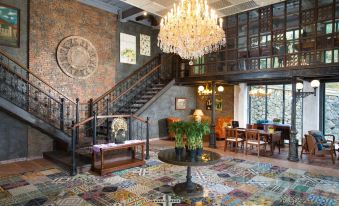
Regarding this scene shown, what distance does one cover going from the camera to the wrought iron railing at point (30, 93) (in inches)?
239

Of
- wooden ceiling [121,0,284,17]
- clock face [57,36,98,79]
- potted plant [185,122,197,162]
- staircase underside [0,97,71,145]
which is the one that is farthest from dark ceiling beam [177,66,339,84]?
staircase underside [0,97,71,145]

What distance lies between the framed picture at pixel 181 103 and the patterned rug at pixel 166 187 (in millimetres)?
4902

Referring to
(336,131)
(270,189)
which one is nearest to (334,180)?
(270,189)

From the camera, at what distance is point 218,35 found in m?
5.06

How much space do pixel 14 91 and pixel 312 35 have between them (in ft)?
27.3

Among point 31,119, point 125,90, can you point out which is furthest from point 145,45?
point 31,119

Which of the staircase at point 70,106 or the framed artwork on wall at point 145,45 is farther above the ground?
the framed artwork on wall at point 145,45

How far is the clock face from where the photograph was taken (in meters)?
7.32

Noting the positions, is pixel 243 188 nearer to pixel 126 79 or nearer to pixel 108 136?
pixel 108 136

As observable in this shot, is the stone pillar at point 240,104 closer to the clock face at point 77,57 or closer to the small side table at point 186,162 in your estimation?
the clock face at point 77,57

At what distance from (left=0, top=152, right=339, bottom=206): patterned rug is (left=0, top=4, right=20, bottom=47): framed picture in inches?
145

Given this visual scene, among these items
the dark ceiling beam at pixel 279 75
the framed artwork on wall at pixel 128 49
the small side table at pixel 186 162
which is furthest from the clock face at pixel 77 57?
the small side table at pixel 186 162

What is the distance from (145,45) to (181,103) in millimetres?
3045

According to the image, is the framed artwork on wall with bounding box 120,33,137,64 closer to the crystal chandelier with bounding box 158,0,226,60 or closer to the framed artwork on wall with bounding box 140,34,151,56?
the framed artwork on wall with bounding box 140,34,151,56
